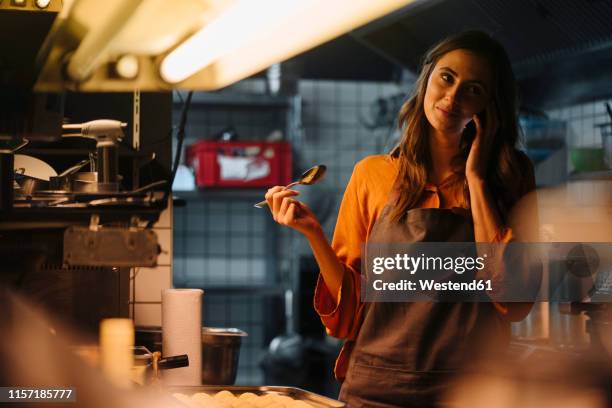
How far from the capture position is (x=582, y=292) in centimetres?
258

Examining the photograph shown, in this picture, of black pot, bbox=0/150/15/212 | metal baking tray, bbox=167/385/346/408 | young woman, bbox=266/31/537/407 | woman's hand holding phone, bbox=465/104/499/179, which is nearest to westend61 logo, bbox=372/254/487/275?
young woman, bbox=266/31/537/407

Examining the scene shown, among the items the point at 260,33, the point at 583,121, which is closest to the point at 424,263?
the point at 260,33

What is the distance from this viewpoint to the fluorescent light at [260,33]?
93cm

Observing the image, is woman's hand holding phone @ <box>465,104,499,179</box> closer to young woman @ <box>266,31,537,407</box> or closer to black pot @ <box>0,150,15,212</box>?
young woman @ <box>266,31,537,407</box>

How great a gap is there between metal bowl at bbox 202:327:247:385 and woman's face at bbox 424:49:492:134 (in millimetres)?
625

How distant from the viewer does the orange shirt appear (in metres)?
1.60

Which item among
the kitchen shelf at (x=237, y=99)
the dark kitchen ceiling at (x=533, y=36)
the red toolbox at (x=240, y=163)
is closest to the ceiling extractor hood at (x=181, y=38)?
the dark kitchen ceiling at (x=533, y=36)

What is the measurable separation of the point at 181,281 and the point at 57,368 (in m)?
4.04

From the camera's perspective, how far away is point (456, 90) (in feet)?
5.28

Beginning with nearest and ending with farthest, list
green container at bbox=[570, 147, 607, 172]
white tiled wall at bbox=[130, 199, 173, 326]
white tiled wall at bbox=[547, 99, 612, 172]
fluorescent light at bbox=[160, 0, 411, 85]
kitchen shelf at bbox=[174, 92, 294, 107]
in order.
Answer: fluorescent light at bbox=[160, 0, 411, 85] < white tiled wall at bbox=[130, 199, 173, 326] < green container at bbox=[570, 147, 607, 172] < white tiled wall at bbox=[547, 99, 612, 172] < kitchen shelf at bbox=[174, 92, 294, 107]

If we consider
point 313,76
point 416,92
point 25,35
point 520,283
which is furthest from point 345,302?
point 313,76

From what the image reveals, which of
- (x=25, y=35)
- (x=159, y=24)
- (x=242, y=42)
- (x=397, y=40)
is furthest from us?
(x=397, y=40)

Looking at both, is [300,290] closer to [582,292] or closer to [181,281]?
[181,281]

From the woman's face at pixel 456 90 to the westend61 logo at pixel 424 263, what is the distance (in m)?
0.26
